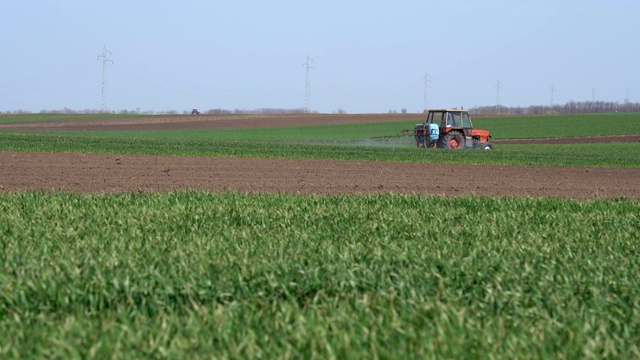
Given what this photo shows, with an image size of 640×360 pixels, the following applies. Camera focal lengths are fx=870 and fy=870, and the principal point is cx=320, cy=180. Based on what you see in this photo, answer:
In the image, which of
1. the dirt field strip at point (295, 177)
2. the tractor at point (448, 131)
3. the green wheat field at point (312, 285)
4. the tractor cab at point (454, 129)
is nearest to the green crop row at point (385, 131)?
the tractor at point (448, 131)

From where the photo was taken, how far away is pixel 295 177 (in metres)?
19.8

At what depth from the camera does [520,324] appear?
5133 mm

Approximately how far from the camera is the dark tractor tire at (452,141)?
124 ft

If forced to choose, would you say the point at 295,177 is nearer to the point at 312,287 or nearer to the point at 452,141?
the point at 312,287

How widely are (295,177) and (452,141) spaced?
63.1 ft

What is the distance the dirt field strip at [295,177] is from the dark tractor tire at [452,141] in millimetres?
12240

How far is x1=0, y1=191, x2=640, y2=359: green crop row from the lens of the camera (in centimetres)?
458

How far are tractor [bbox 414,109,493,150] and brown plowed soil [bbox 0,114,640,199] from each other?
40.6ft

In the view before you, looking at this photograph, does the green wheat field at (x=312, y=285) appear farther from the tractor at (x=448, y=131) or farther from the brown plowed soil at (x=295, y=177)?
the tractor at (x=448, y=131)

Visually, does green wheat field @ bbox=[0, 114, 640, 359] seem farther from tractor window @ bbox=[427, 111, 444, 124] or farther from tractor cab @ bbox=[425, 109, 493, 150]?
tractor window @ bbox=[427, 111, 444, 124]

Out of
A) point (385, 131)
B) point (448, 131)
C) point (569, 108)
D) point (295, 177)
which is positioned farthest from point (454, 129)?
point (569, 108)

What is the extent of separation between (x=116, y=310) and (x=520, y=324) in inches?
97.4

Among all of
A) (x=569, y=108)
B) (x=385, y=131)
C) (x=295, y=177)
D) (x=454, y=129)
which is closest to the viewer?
Answer: (x=295, y=177)

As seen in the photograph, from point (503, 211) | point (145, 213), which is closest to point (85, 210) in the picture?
point (145, 213)
